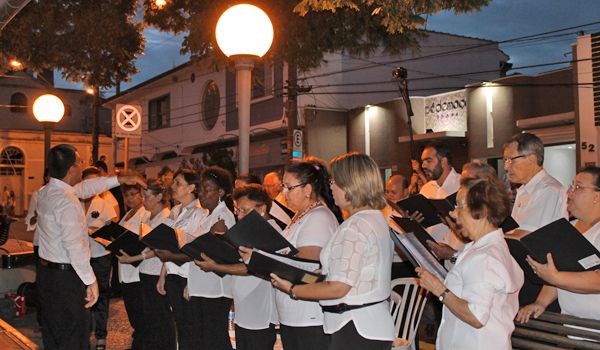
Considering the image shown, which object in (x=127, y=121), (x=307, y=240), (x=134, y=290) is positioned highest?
(x=127, y=121)

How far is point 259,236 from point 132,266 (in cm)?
321

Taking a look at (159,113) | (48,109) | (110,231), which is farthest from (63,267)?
(159,113)

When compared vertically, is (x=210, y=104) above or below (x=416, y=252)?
above

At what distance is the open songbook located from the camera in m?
→ 3.62

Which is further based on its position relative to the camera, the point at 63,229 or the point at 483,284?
the point at 63,229

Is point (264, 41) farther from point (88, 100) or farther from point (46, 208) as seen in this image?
point (88, 100)

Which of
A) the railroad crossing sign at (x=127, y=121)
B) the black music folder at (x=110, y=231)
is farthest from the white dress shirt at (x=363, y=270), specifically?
the railroad crossing sign at (x=127, y=121)

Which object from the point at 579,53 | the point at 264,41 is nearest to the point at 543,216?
the point at 264,41

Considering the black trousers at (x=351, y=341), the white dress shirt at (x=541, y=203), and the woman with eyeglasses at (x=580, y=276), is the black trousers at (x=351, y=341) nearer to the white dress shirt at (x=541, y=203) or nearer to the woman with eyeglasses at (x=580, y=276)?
the woman with eyeglasses at (x=580, y=276)

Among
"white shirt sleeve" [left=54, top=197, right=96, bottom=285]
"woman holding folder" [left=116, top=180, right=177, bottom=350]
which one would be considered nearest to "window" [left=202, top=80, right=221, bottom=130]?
"woman holding folder" [left=116, top=180, right=177, bottom=350]

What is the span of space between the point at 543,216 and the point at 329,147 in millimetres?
23363

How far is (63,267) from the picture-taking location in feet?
18.8

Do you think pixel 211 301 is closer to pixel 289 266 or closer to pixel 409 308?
pixel 409 308

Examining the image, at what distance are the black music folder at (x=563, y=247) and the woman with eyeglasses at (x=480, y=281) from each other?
146mm
